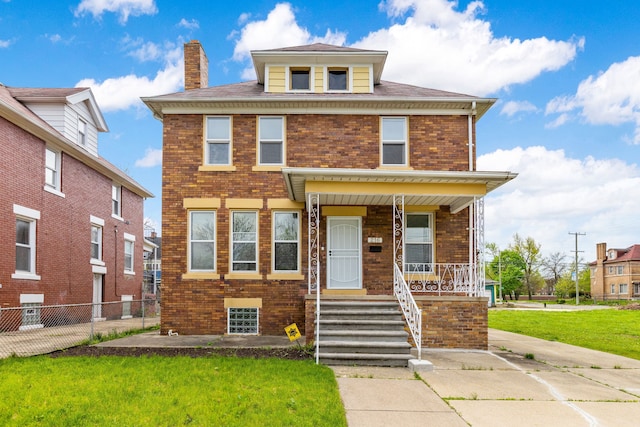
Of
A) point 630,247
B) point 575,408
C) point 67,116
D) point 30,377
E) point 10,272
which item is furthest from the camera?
point 630,247

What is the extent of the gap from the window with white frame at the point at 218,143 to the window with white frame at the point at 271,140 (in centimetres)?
86

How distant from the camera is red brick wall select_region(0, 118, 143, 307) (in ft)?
49.2

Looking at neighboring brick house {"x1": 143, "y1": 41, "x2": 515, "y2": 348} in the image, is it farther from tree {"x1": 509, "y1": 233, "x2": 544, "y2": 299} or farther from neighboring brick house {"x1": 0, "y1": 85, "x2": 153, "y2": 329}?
tree {"x1": 509, "y1": 233, "x2": 544, "y2": 299}

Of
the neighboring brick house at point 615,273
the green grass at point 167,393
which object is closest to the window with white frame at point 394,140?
the green grass at point 167,393

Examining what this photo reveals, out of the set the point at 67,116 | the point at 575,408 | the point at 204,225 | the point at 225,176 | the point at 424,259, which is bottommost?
the point at 575,408

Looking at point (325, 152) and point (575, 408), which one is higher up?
point (325, 152)

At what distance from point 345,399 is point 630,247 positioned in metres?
72.5

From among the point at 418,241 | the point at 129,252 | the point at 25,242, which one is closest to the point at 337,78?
the point at 418,241

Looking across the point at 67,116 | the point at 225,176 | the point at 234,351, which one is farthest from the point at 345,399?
the point at 67,116

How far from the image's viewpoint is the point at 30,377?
24.6 ft

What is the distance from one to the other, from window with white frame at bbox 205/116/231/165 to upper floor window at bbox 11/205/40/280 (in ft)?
21.2

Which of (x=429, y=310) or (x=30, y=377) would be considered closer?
(x=30, y=377)

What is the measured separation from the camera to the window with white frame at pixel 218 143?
1384 centimetres

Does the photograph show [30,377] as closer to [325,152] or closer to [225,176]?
[225,176]
